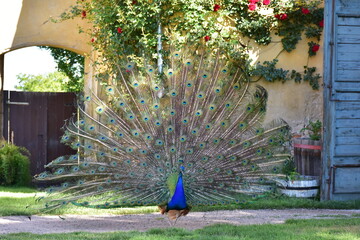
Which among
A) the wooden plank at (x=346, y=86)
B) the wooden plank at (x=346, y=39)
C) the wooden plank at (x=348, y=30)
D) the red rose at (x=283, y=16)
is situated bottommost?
the wooden plank at (x=346, y=86)

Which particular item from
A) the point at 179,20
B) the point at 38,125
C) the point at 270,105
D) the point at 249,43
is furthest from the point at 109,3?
the point at 38,125

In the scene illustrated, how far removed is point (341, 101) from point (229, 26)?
9.59 ft

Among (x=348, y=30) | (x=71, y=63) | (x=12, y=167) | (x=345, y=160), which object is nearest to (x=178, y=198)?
(x=345, y=160)

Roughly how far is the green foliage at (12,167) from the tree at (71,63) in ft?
18.3

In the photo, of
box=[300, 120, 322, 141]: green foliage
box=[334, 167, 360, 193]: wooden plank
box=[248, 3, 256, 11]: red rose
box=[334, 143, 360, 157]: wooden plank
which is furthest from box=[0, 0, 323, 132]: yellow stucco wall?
box=[334, 167, 360, 193]: wooden plank

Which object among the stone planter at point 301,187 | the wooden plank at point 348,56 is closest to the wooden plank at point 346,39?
the wooden plank at point 348,56

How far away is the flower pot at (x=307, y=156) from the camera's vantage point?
11148mm

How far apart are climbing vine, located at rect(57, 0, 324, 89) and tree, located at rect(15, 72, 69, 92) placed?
1345cm

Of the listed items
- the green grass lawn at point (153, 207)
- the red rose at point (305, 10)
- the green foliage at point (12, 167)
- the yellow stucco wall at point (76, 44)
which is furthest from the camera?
the green foliage at point (12, 167)

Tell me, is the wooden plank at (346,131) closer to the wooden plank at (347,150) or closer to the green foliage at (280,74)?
the wooden plank at (347,150)

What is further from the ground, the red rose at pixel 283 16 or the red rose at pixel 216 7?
the red rose at pixel 216 7

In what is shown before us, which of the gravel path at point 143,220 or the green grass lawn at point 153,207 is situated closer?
the gravel path at point 143,220

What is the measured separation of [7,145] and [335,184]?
23.0 feet

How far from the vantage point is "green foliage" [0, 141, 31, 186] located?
13.5m
